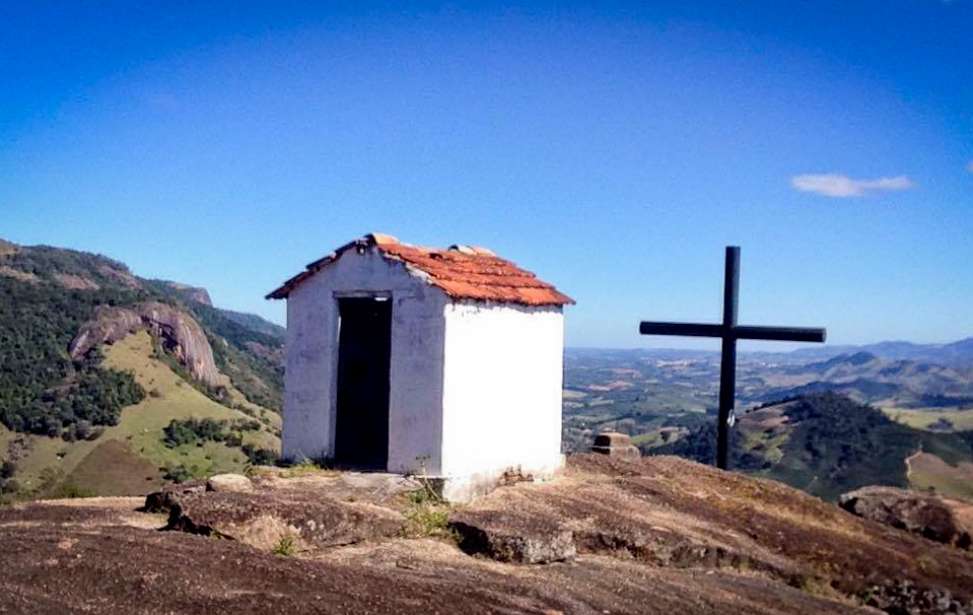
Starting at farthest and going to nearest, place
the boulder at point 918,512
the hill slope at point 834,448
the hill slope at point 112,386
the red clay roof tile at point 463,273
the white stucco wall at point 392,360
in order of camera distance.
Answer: the hill slope at point 112,386 < the hill slope at point 834,448 < the boulder at point 918,512 < the red clay roof tile at point 463,273 < the white stucco wall at point 392,360

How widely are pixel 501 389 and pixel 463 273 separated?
5.87ft

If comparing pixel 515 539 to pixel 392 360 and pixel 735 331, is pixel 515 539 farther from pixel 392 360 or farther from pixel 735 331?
pixel 735 331

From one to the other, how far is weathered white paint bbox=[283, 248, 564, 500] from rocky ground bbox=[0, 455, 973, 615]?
61 cm

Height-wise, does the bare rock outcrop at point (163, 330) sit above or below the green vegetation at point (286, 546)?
below

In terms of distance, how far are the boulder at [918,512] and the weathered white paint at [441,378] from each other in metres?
4.74

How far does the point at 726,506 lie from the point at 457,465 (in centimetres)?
394

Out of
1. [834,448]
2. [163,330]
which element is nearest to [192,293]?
[163,330]

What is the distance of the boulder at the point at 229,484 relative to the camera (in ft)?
32.3

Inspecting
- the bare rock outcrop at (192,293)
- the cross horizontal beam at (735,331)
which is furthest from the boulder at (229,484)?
the bare rock outcrop at (192,293)

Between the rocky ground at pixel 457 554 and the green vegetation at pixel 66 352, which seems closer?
the rocky ground at pixel 457 554

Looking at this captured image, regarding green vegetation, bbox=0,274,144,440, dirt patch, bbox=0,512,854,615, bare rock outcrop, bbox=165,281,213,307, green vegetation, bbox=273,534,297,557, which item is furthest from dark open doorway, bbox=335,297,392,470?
bare rock outcrop, bbox=165,281,213,307

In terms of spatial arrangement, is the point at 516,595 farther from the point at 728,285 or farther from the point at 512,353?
the point at 728,285

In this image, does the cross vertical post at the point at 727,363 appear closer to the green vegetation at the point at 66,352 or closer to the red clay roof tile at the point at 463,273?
the red clay roof tile at the point at 463,273

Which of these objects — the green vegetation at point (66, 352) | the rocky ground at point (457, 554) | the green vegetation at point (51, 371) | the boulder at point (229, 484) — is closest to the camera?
the rocky ground at point (457, 554)
